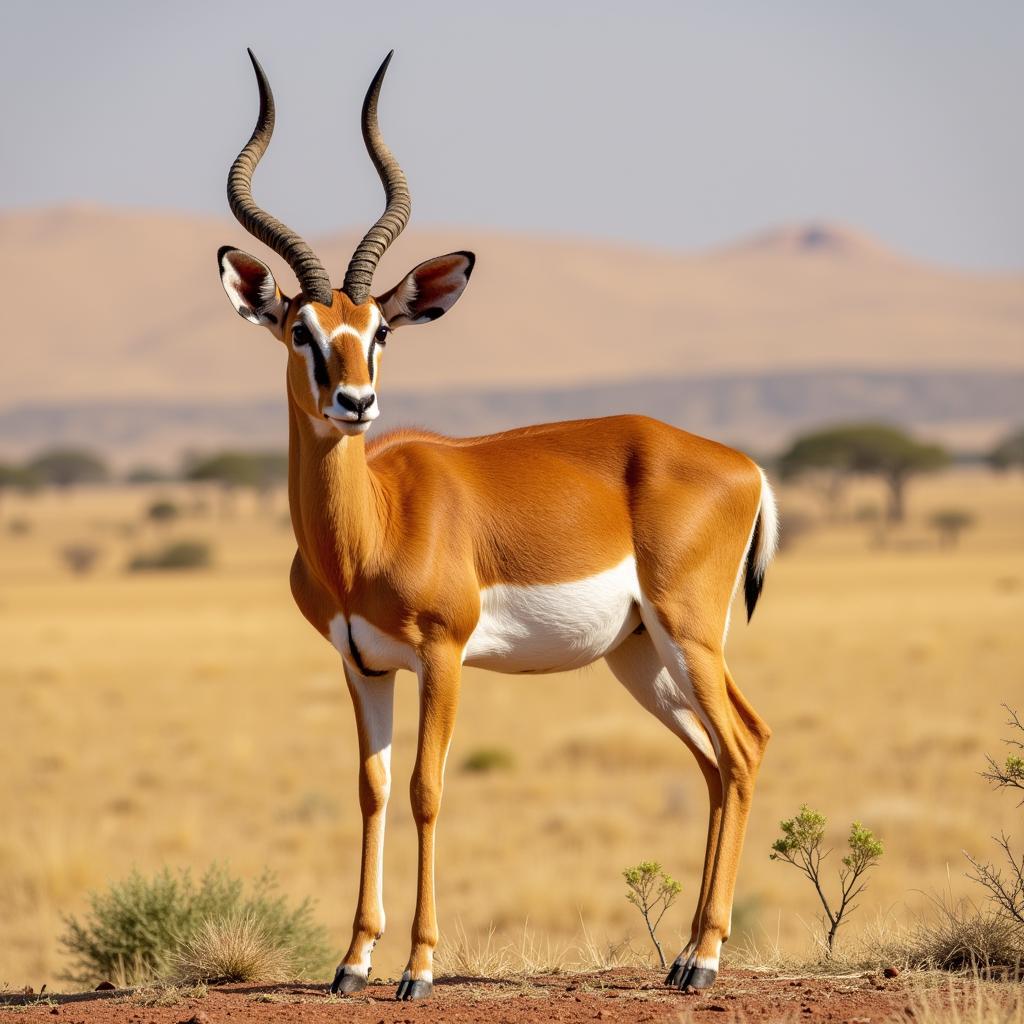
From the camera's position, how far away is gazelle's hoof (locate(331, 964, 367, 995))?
25.8ft

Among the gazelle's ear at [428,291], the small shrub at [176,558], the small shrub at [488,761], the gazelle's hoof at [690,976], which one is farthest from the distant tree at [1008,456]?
the gazelle's ear at [428,291]

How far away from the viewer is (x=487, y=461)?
8.32m

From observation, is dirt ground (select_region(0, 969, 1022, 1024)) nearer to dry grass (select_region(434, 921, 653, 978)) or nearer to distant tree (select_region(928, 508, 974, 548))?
dry grass (select_region(434, 921, 653, 978))

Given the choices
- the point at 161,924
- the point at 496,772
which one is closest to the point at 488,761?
the point at 496,772

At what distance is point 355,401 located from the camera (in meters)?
7.09

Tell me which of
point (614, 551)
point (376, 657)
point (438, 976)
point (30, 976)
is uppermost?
point (614, 551)

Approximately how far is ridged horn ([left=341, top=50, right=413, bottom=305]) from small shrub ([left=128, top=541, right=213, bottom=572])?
60651 millimetres

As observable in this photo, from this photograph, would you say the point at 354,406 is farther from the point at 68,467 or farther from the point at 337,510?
the point at 68,467

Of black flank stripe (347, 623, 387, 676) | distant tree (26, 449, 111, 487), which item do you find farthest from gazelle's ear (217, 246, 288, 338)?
distant tree (26, 449, 111, 487)

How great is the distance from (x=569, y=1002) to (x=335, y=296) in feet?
11.4

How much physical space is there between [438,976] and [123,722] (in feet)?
68.9

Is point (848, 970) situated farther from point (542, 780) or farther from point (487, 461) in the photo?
point (542, 780)

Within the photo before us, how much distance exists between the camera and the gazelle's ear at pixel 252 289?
7.70 m

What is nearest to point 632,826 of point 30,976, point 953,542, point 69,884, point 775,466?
point 69,884
